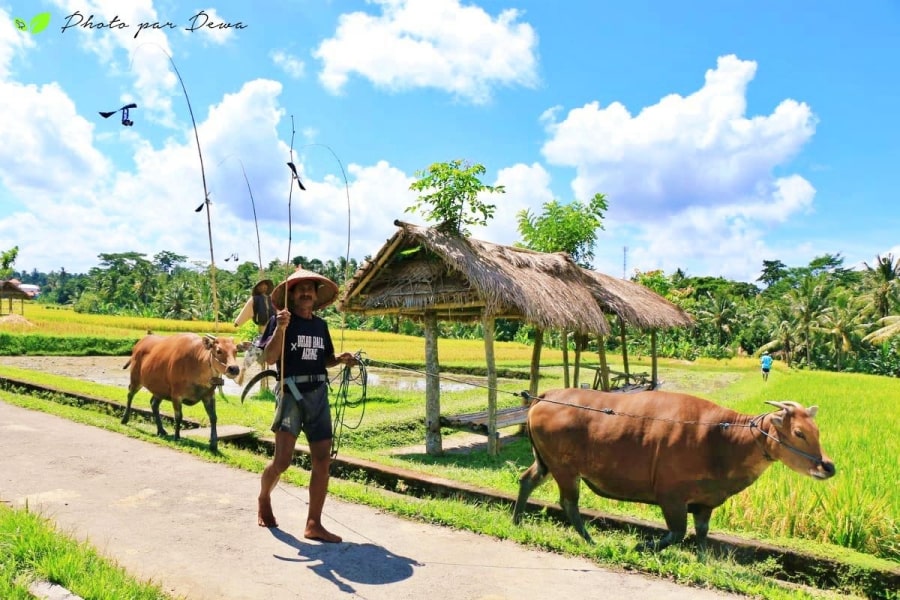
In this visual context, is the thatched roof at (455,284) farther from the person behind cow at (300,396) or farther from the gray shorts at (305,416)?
the gray shorts at (305,416)

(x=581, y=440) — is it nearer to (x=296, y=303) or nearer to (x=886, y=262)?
(x=296, y=303)

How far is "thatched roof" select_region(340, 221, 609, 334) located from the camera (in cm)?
803

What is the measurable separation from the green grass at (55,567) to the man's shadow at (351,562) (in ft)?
2.85

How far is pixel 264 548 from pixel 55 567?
1.13 meters

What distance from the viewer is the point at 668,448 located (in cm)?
394

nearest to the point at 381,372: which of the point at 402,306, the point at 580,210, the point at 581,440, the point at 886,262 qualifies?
the point at 580,210

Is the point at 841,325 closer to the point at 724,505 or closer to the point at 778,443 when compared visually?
the point at 724,505

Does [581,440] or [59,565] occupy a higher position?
[581,440]

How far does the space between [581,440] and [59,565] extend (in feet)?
10.00

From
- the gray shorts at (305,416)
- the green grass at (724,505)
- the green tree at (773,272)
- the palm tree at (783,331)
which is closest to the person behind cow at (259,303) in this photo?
the green grass at (724,505)

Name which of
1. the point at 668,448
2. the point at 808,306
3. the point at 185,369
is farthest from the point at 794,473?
the point at 808,306

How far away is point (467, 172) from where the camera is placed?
335 inches

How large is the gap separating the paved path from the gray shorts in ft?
2.26

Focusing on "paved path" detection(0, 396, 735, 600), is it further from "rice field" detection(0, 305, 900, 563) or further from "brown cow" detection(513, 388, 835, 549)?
"rice field" detection(0, 305, 900, 563)
